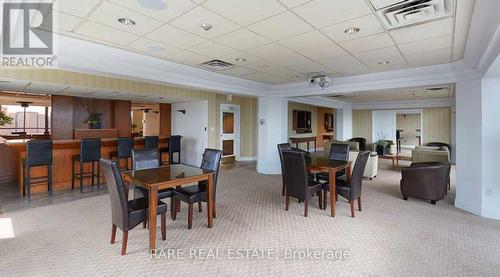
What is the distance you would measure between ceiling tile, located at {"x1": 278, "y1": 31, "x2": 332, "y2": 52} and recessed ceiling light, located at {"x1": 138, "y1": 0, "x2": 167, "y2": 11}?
1.56 meters

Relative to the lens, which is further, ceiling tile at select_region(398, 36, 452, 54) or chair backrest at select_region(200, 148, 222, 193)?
chair backrest at select_region(200, 148, 222, 193)

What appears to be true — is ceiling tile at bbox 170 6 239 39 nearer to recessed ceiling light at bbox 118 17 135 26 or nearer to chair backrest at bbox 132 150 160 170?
recessed ceiling light at bbox 118 17 135 26

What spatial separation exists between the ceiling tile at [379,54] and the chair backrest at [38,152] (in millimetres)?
5525

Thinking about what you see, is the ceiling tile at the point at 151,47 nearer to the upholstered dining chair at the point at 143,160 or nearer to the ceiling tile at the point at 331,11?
the upholstered dining chair at the point at 143,160

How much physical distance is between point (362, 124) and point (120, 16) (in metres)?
11.0

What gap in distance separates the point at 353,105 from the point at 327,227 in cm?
894

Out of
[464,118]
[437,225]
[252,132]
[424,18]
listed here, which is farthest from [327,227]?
[252,132]

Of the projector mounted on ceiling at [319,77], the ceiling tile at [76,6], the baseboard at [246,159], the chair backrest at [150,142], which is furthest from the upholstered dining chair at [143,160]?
the baseboard at [246,159]

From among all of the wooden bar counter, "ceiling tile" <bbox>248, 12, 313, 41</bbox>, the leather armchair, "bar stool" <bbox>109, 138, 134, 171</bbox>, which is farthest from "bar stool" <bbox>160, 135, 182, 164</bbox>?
the leather armchair

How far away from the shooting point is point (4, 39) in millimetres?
3213

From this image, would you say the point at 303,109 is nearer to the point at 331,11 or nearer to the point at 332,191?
the point at 332,191

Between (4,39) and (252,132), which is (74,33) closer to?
(4,39)

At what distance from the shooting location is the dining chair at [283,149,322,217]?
362 cm

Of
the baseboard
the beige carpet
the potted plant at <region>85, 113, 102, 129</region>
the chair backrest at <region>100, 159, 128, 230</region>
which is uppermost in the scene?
the potted plant at <region>85, 113, 102, 129</region>
